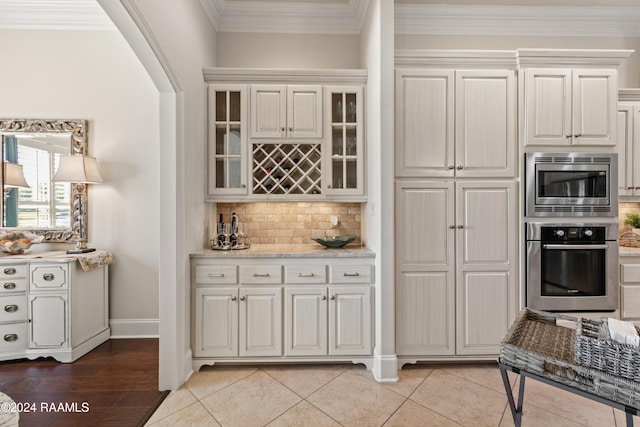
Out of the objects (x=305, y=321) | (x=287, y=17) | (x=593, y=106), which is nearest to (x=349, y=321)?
(x=305, y=321)

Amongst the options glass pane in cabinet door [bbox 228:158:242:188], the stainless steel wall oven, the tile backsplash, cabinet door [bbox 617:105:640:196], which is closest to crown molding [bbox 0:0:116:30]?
glass pane in cabinet door [bbox 228:158:242:188]

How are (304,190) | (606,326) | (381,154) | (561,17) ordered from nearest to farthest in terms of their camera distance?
(606,326)
(381,154)
(304,190)
(561,17)

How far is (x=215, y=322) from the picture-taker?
97.4 inches

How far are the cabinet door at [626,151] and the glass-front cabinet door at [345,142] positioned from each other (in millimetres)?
2323

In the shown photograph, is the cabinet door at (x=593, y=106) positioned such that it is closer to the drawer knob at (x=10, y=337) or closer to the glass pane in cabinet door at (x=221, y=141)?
the glass pane in cabinet door at (x=221, y=141)

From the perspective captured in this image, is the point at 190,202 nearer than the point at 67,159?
Yes

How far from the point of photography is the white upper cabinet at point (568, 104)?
8.12ft

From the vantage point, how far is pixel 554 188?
2.46 meters

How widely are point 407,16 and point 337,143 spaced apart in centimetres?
140

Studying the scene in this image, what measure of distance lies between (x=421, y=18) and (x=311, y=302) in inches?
111

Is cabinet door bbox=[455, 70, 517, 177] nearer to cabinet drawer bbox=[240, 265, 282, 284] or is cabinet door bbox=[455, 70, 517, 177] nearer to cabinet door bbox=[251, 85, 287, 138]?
cabinet door bbox=[251, 85, 287, 138]

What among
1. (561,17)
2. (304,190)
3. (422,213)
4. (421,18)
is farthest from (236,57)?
(561,17)

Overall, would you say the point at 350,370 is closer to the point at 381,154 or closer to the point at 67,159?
the point at 381,154

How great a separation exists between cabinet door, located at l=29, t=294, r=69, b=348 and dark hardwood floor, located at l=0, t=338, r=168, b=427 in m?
0.18
